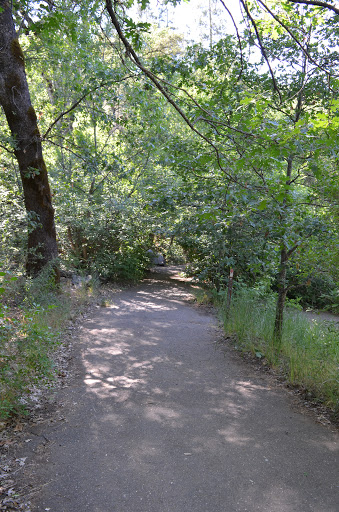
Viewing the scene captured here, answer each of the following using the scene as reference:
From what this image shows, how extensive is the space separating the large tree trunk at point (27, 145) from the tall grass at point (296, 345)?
15.7 ft

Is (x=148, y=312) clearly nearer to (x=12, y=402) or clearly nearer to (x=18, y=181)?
(x=18, y=181)

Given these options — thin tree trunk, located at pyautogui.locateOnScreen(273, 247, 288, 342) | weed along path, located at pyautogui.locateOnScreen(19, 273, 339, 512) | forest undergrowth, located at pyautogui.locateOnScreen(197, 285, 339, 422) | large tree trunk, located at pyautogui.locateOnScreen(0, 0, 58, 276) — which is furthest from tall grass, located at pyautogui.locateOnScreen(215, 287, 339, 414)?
large tree trunk, located at pyautogui.locateOnScreen(0, 0, 58, 276)

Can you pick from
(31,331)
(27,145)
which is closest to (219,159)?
(31,331)

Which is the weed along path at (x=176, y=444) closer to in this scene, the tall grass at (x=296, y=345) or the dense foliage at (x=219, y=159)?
the tall grass at (x=296, y=345)

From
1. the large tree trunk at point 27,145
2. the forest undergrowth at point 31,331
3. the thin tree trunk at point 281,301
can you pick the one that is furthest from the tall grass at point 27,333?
the thin tree trunk at point 281,301

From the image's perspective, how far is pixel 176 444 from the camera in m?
3.92

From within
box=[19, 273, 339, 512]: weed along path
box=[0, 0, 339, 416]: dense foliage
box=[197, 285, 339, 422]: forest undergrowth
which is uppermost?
box=[0, 0, 339, 416]: dense foliage

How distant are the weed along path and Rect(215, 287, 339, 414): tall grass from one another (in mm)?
378

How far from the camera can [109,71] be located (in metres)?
9.49

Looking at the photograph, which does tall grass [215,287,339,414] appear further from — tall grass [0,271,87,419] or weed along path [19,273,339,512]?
tall grass [0,271,87,419]

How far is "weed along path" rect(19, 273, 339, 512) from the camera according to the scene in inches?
122

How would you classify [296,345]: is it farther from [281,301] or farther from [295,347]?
[281,301]

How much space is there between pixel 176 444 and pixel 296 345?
9.80 feet

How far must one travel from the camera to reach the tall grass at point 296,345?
491 cm
